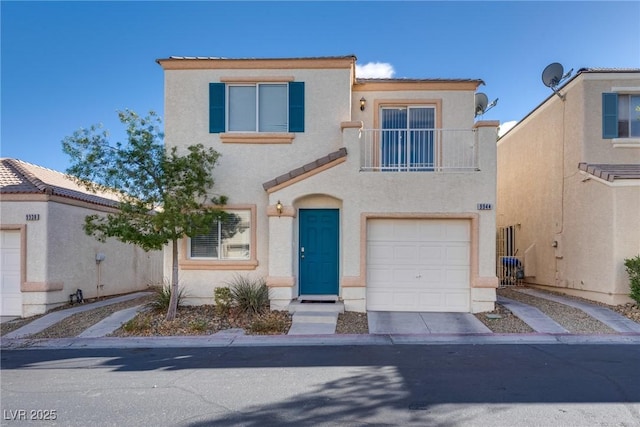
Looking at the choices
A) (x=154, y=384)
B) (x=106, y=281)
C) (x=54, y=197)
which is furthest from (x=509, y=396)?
(x=106, y=281)

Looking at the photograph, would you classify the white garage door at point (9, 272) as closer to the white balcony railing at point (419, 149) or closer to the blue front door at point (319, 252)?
the blue front door at point (319, 252)

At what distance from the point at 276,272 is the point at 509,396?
239 inches

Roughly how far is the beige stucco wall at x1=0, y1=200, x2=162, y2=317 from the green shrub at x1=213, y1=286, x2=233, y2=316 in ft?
15.2

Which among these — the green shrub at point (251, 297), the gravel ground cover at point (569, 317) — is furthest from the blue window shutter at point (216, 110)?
the gravel ground cover at point (569, 317)

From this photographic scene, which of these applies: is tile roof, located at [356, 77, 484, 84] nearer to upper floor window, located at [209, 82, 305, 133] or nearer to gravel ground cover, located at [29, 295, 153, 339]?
upper floor window, located at [209, 82, 305, 133]

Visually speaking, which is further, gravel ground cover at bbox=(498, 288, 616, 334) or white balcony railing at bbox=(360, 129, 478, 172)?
white balcony railing at bbox=(360, 129, 478, 172)

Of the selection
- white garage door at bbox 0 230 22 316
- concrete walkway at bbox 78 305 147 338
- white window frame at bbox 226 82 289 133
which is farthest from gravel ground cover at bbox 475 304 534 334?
white garage door at bbox 0 230 22 316

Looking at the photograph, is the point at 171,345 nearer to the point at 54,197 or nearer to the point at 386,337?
the point at 386,337

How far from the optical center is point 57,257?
1148 centimetres

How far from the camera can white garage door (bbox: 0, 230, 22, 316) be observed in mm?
11109

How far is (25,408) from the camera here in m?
5.20

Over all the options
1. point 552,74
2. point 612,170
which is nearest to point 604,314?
point 612,170

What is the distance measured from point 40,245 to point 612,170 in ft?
49.1

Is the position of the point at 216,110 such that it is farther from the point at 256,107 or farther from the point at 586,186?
the point at 586,186
